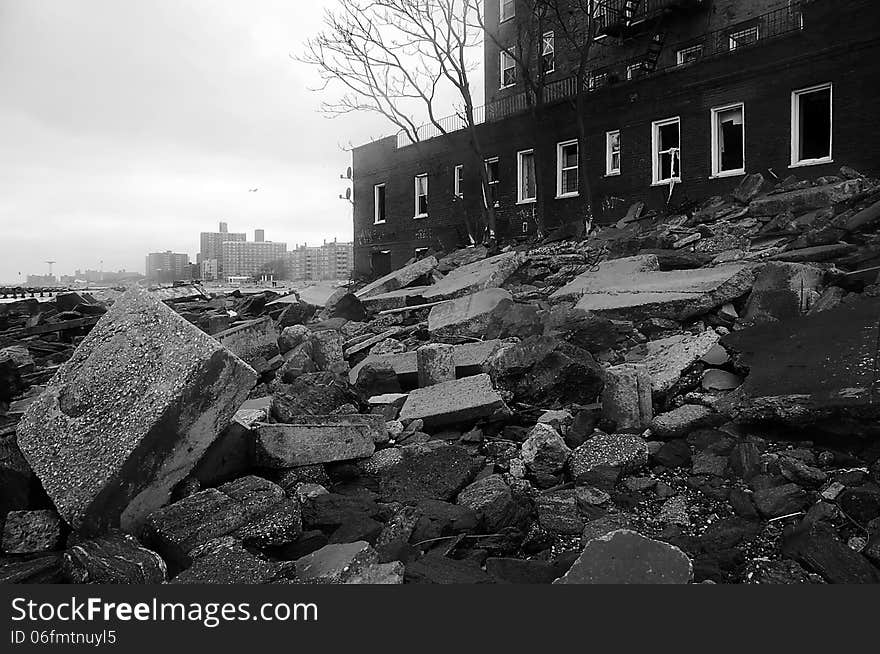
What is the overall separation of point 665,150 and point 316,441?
15.1m

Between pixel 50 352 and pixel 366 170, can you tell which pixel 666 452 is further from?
pixel 366 170

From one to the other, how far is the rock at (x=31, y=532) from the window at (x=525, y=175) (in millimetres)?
18208

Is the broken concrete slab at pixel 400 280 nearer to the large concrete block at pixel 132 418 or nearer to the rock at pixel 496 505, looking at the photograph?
the large concrete block at pixel 132 418

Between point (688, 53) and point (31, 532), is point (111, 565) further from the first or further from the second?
point (688, 53)

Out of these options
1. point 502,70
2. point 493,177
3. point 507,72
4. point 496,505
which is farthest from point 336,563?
point 502,70

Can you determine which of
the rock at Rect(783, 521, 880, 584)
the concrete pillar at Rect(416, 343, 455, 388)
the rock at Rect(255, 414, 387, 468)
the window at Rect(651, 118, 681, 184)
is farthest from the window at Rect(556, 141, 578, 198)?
the rock at Rect(783, 521, 880, 584)

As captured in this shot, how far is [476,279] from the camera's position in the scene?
10625 millimetres

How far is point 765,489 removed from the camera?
363 centimetres

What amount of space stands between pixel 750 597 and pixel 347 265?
2663cm

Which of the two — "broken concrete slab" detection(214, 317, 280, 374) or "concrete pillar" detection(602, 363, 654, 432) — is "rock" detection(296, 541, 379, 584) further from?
"broken concrete slab" detection(214, 317, 280, 374)

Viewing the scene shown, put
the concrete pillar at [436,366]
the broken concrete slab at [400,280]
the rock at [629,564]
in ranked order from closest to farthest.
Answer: the rock at [629,564]
the concrete pillar at [436,366]
the broken concrete slab at [400,280]

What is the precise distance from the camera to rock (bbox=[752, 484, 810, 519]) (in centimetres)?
344

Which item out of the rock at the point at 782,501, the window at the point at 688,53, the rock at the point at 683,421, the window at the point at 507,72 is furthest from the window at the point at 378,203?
the rock at the point at 782,501

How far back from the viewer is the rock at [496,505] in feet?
11.5
